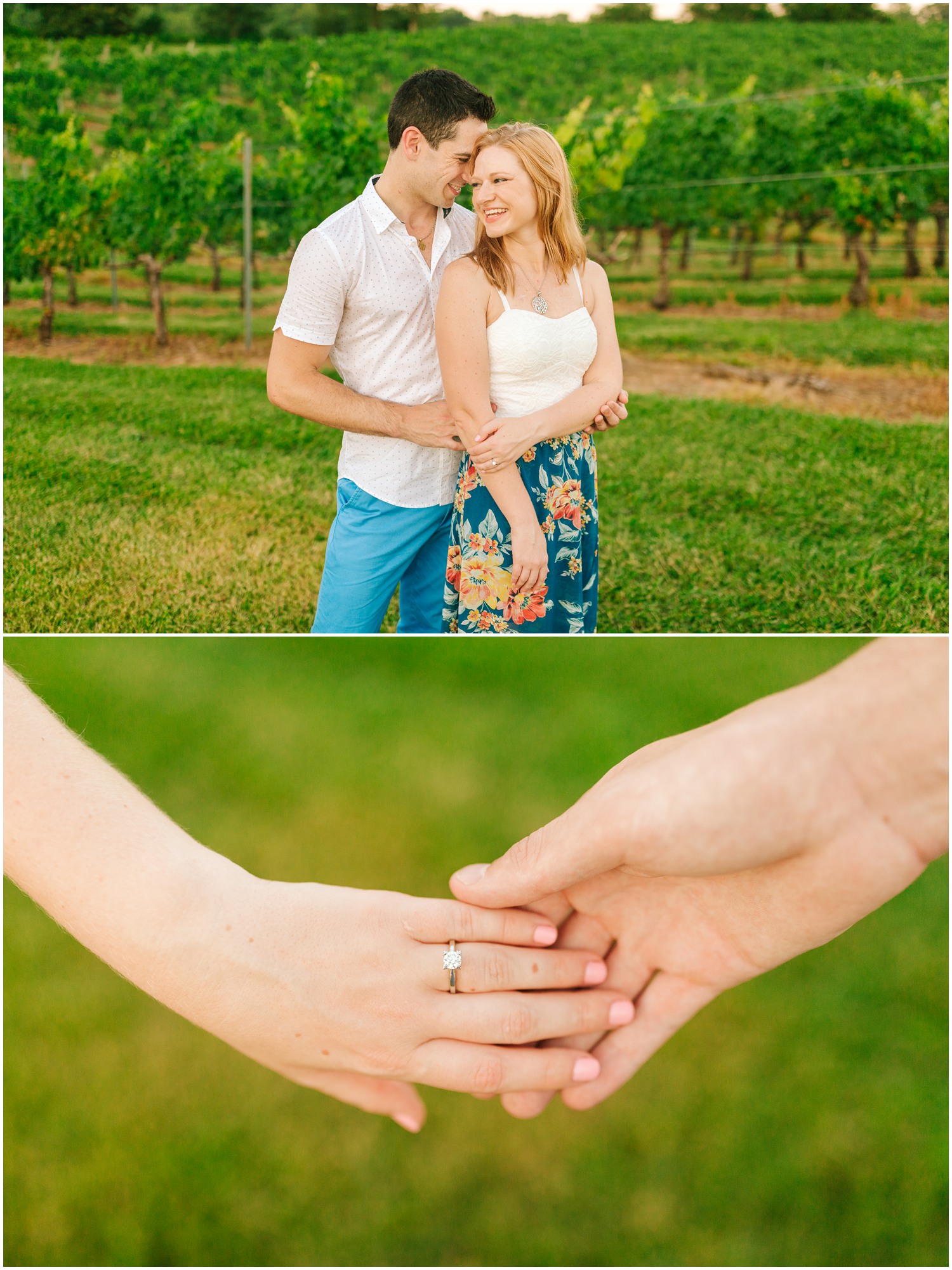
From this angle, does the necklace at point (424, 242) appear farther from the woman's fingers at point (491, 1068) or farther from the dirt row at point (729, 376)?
the dirt row at point (729, 376)

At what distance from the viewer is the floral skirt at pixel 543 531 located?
6.33 ft

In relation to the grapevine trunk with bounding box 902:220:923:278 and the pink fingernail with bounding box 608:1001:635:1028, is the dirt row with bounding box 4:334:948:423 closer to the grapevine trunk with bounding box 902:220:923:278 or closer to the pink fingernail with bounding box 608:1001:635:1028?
the grapevine trunk with bounding box 902:220:923:278

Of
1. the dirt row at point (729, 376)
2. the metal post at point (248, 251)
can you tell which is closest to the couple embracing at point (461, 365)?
the dirt row at point (729, 376)

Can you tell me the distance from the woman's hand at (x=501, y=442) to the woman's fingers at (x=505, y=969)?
88 cm

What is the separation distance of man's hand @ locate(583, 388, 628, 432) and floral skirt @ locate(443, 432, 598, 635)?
4 centimetres

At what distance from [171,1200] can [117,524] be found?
2649mm

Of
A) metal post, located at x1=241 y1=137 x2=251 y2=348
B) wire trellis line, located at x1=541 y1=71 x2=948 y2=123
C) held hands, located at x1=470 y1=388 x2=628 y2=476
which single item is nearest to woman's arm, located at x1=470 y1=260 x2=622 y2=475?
held hands, located at x1=470 y1=388 x2=628 y2=476

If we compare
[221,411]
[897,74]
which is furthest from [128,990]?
[897,74]

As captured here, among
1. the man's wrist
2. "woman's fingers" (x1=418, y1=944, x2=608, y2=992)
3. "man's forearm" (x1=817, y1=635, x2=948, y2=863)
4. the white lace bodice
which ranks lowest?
"woman's fingers" (x1=418, y1=944, x2=608, y2=992)

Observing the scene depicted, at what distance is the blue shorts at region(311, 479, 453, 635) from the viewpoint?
2.08 m

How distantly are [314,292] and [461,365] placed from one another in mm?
331

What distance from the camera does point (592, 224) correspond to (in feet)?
29.5

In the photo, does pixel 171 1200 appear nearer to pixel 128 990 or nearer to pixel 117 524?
pixel 128 990

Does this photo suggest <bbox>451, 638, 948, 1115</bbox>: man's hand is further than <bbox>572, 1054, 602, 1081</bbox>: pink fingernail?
No
